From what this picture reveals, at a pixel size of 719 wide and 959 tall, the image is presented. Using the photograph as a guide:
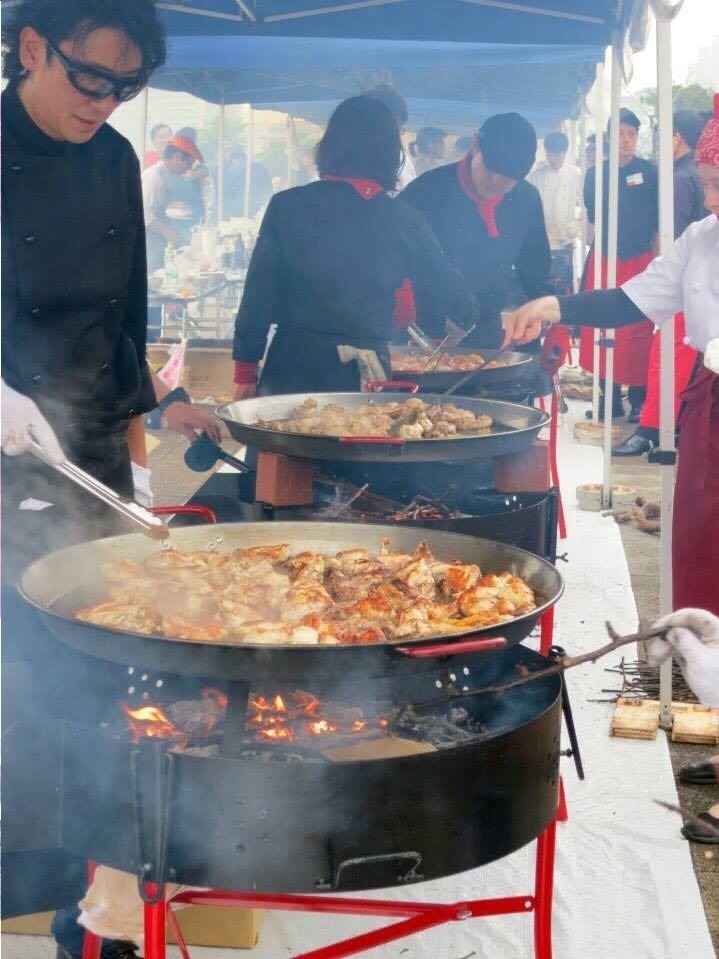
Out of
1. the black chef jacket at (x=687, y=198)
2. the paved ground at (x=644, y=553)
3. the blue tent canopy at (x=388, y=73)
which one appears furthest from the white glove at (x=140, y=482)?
the black chef jacket at (x=687, y=198)

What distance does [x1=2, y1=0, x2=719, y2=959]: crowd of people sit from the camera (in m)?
2.56

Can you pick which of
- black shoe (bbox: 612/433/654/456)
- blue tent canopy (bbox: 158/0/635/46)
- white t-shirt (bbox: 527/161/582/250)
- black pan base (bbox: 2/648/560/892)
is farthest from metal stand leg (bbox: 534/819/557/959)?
white t-shirt (bbox: 527/161/582/250)

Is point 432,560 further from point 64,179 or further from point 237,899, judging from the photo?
point 64,179

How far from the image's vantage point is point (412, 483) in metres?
4.04

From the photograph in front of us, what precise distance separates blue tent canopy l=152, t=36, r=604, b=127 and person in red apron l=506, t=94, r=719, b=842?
3.52 m

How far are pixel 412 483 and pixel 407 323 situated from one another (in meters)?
2.05

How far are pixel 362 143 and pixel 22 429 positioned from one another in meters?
2.78

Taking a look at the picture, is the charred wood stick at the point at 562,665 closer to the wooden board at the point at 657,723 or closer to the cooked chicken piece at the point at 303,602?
the cooked chicken piece at the point at 303,602

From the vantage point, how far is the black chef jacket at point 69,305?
277 centimetres

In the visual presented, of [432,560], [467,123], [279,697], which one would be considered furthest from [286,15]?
[467,123]

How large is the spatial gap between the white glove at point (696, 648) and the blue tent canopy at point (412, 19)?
462 cm

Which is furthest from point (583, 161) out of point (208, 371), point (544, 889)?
point (544, 889)

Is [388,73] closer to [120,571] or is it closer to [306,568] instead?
[306,568]

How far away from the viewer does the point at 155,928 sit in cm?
195
